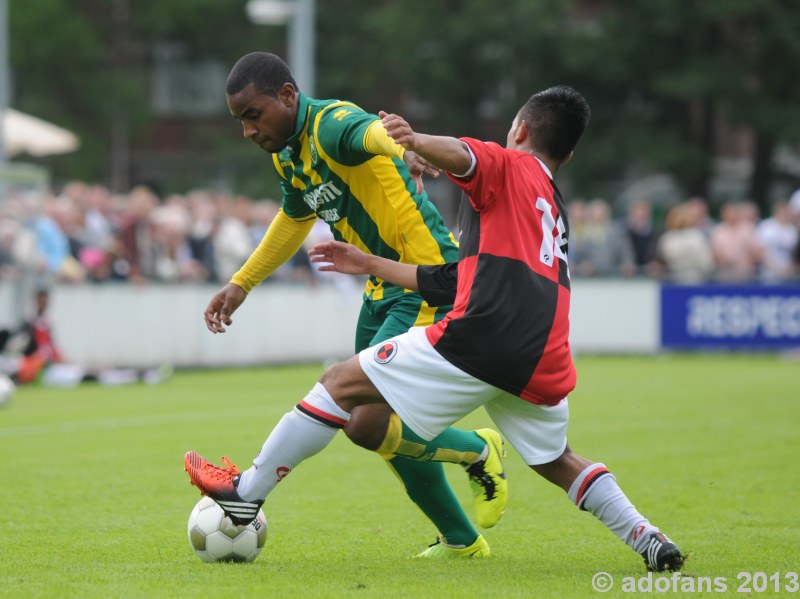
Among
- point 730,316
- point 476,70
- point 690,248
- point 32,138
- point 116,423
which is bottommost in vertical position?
point 730,316

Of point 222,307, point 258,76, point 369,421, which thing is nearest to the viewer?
point 369,421

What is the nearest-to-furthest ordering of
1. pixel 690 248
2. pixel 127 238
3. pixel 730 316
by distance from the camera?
pixel 127 238
pixel 730 316
pixel 690 248

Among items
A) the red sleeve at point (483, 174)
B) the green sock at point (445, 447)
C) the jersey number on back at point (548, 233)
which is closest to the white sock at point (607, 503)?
the green sock at point (445, 447)

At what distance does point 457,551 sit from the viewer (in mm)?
6242

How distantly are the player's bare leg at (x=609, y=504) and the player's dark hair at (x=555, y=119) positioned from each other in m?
1.23

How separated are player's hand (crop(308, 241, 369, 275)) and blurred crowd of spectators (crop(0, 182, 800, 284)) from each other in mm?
11661

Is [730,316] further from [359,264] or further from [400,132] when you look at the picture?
[400,132]

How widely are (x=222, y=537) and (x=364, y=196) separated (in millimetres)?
A: 1577

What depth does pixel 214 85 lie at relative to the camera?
47.0 meters

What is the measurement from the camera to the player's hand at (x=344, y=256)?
18.8ft

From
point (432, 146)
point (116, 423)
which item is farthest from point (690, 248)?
point (432, 146)

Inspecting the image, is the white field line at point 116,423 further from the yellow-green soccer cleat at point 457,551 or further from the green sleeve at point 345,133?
the green sleeve at point 345,133

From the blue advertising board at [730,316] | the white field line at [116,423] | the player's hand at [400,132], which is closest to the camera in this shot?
the player's hand at [400,132]

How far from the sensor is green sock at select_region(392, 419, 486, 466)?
231 inches
